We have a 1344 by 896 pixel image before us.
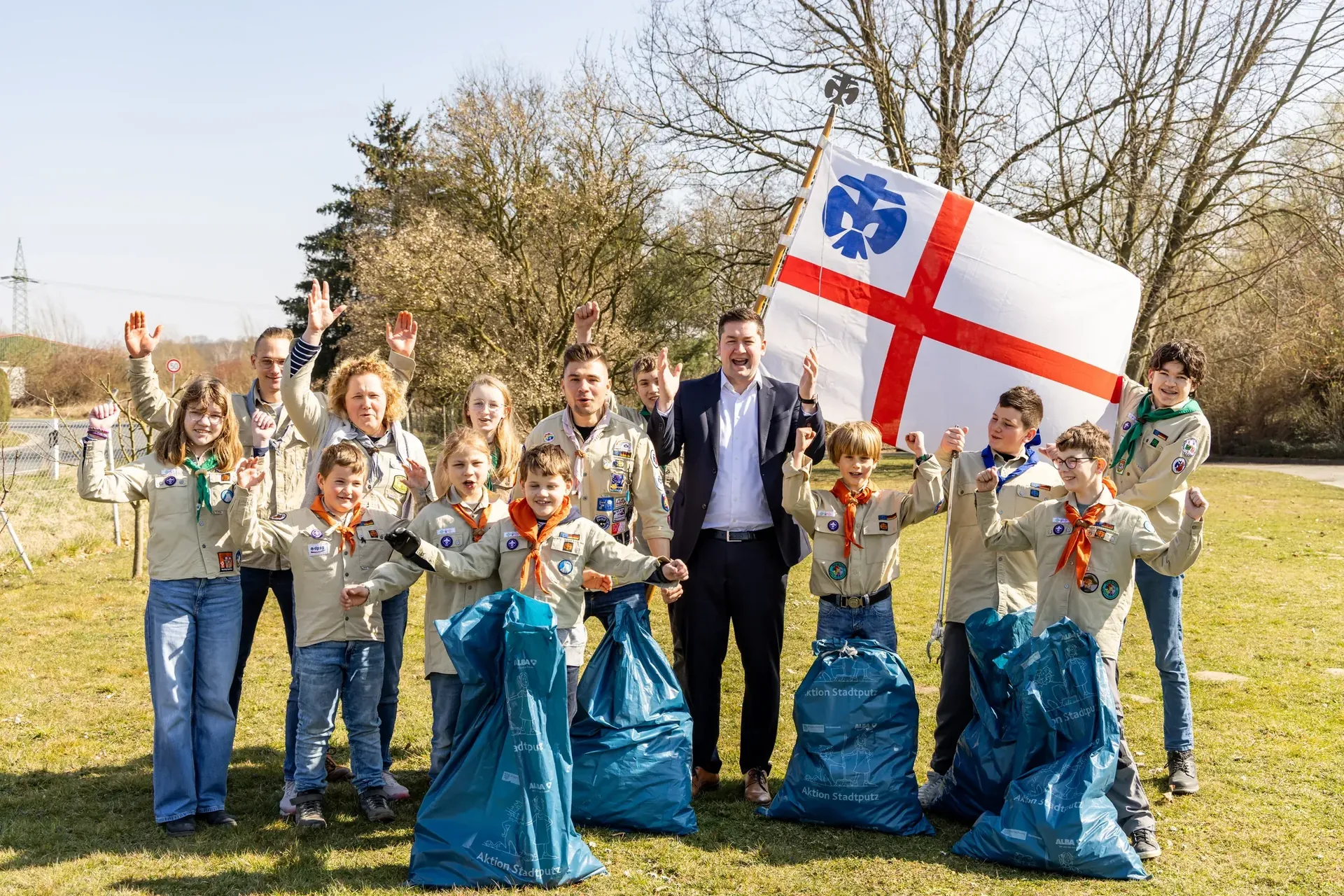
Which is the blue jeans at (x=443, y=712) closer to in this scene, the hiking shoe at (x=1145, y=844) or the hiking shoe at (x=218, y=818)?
the hiking shoe at (x=218, y=818)

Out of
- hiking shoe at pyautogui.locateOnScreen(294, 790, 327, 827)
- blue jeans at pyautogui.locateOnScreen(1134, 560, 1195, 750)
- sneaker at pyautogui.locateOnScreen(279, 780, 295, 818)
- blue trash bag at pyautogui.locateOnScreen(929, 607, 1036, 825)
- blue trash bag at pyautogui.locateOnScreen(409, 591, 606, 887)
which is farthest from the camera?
blue jeans at pyautogui.locateOnScreen(1134, 560, 1195, 750)

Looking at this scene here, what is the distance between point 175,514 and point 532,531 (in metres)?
1.43

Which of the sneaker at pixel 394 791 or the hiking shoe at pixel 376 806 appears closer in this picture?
the hiking shoe at pixel 376 806

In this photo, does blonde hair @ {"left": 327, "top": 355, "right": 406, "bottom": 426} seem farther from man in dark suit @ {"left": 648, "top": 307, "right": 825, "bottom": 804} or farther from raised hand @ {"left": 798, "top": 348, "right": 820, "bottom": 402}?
raised hand @ {"left": 798, "top": 348, "right": 820, "bottom": 402}

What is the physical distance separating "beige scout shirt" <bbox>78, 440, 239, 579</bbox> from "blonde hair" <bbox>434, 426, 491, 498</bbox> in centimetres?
82

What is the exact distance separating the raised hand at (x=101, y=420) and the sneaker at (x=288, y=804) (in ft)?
5.30

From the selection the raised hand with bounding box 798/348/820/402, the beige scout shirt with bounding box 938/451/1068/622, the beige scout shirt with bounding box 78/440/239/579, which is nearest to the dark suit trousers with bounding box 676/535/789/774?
the raised hand with bounding box 798/348/820/402

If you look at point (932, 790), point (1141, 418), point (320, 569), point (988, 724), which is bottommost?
point (932, 790)

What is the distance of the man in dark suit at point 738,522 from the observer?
4.25 meters

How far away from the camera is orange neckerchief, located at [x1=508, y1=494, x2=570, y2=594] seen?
3887 millimetres

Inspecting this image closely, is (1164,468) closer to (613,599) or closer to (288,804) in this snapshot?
(613,599)

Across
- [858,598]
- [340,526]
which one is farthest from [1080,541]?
[340,526]

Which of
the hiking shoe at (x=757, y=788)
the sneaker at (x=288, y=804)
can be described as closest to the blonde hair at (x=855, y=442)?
the hiking shoe at (x=757, y=788)

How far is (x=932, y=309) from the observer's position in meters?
4.90
